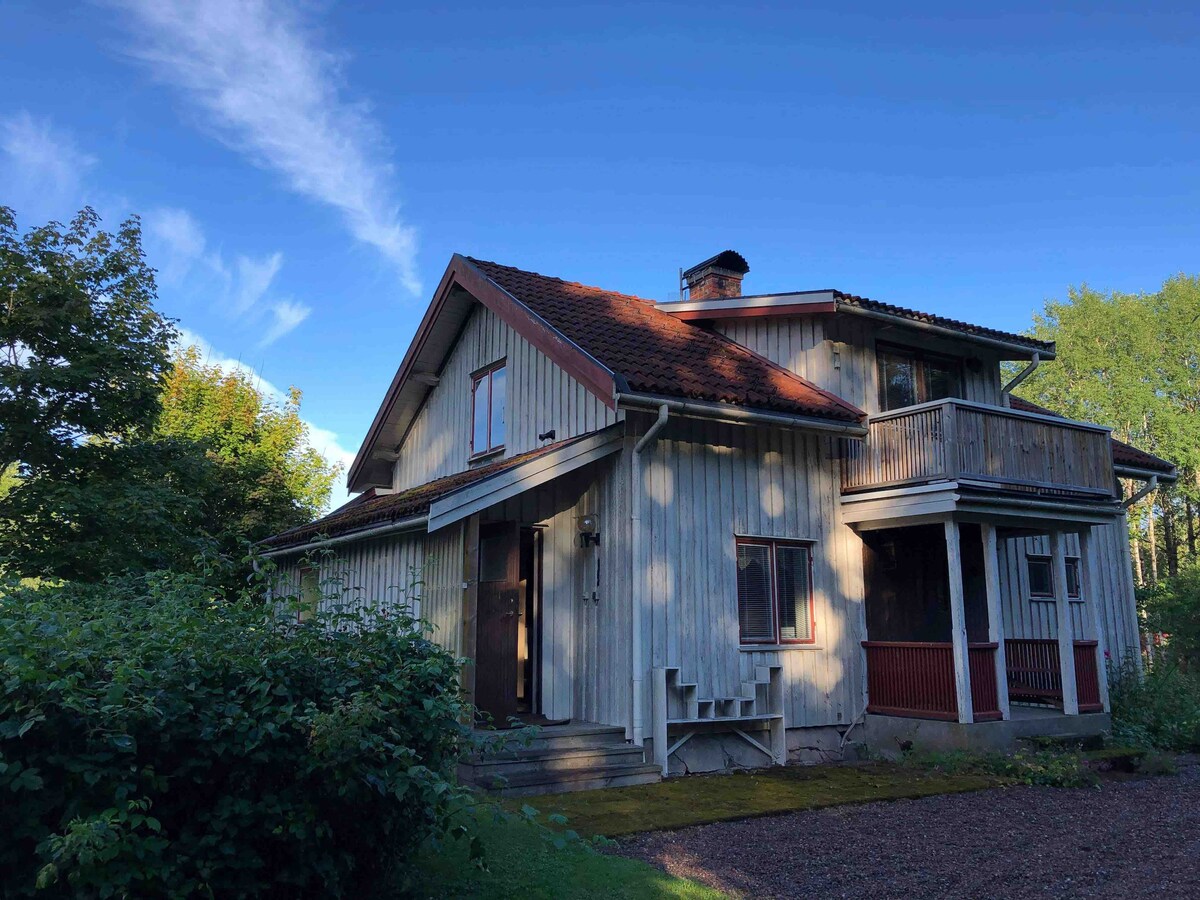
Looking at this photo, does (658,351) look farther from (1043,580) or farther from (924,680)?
(1043,580)

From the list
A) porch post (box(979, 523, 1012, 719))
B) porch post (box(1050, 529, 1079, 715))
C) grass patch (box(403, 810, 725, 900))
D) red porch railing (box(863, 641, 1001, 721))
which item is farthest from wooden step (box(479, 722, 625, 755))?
porch post (box(1050, 529, 1079, 715))

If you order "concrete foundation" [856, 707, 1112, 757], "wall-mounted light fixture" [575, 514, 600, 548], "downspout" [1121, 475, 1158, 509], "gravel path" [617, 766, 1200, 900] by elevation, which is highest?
"downspout" [1121, 475, 1158, 509]

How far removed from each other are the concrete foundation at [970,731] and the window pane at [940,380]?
5.00 m

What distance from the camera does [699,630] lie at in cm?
1098

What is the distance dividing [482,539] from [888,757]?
6094 mm

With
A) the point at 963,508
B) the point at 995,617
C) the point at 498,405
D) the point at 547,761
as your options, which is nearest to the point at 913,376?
the point at 963,508

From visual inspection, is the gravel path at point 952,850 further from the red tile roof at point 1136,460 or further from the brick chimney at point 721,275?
the brick chimney at point 721,275

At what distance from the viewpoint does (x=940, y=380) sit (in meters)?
14.5

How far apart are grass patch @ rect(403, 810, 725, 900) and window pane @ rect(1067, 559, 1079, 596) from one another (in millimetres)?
12563

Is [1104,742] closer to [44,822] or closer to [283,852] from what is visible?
[283,852]

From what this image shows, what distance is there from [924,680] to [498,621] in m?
5.63

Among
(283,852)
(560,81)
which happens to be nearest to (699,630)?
(283,852)

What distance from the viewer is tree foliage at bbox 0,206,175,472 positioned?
1510cm

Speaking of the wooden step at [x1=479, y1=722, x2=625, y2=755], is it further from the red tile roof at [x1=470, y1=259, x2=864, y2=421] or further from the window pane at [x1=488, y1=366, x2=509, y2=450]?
the window pane at [x1=488, y1=366, x2=509, y2=450]
